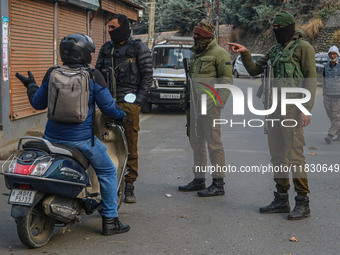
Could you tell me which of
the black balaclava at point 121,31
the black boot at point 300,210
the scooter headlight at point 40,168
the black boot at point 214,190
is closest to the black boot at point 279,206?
the black boot at point 300,210

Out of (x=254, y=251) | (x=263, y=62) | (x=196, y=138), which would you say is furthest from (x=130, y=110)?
(x=254, y=251)

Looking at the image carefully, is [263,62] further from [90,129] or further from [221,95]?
[90,129]

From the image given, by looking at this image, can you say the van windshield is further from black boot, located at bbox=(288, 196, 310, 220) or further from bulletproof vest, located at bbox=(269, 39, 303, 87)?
black boot, located at bbox=(288, 196, 310, 220)

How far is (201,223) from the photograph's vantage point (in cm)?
532

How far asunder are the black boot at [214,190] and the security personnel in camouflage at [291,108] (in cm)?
82

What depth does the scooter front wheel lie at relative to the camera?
4234 millimetres

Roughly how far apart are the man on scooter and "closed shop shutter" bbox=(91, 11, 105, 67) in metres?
11.1

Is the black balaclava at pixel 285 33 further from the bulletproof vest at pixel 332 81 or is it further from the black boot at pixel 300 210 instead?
the bulletproof vest at pixel 332 81

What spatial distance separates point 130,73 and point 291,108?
1.81 metres

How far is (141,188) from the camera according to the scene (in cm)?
678

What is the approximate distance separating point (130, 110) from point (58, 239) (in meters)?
1.78

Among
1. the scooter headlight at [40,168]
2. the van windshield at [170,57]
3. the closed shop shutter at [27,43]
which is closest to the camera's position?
the scooter headlight at [40,168]

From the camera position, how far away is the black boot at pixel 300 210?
5.44m

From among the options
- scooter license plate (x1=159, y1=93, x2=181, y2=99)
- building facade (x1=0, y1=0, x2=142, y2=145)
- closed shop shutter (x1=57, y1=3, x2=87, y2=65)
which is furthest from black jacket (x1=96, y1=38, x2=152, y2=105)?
scooter license plate (x1=159, y1=93, x2=181, y2=99)
